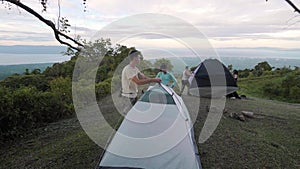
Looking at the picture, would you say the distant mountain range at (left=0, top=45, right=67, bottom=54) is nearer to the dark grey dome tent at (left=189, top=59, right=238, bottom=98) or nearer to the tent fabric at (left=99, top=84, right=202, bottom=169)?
the tent fabric at (left=99, top=84, right=202, bottom=169)

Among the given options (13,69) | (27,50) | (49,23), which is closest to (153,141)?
(49,23)

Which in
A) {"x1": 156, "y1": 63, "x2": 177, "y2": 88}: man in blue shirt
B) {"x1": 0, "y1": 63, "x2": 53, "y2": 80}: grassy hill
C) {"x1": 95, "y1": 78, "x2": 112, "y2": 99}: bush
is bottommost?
{"x1": 95, "y1": 78, "x2": 112, "y2": 99}: bush

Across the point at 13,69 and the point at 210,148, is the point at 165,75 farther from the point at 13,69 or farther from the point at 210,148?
the point at 13,69

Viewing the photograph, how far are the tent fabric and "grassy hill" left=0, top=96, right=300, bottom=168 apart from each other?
22.4 inches

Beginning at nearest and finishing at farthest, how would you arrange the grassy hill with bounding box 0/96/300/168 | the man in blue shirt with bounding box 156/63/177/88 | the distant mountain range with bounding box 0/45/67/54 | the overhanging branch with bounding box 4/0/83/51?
the overhanging branch with bounding box 4/0/83/51 < the grassy hill with bounding box 0/96/300/168 < the man in blue shirt with bounding box 156/63/177/88 < the distant mountain range with bounding box 0/45/67/54

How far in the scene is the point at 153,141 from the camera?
254 centimetres

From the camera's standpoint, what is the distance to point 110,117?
4.89 meters

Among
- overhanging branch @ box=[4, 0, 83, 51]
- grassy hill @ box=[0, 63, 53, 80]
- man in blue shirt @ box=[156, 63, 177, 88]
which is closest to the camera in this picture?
overhanging branch @ box=[4, 0, 83, 51]

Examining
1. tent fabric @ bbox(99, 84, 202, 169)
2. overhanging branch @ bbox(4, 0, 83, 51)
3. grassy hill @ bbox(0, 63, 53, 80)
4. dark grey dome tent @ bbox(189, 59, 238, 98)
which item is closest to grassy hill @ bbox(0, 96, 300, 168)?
tent fabric @ bbox(99, 84, 202, 169)

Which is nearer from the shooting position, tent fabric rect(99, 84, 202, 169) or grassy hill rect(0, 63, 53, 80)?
tent fabric rect(99, 84, 202, 169)

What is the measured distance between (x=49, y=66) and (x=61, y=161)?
5.65 meters

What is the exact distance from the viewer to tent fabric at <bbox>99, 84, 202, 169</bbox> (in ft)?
7.51

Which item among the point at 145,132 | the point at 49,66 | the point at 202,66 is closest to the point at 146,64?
the point at 145,132

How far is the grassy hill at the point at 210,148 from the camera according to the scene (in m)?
2.98
